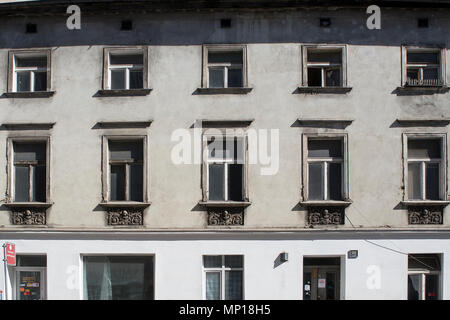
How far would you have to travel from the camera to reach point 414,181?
614 inches

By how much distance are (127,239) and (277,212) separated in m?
3.81

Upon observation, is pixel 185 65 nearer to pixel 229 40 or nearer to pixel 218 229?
pixel 229 40

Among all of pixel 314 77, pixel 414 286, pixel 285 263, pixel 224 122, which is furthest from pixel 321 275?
pixel 314 77

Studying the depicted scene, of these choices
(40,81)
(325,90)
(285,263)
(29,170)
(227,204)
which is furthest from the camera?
(40,81)

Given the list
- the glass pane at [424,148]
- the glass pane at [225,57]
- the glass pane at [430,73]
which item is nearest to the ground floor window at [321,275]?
the glass pane at [424,148]

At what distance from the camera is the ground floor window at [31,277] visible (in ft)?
51.5

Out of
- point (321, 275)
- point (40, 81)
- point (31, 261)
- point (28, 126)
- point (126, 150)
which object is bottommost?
point (321, 275)

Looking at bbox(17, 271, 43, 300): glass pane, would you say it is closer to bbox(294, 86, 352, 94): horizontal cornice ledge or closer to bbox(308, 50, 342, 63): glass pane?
bbox(294, 86, 352, 94): horizontal cornice ledge

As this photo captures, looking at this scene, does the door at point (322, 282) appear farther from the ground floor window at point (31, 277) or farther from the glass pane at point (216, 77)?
the ground floor window at point (31, 277)

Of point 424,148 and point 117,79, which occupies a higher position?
point 117,79

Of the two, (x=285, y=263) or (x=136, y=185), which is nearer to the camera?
(x=285, y=263)

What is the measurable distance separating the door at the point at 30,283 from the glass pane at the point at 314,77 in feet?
27.4

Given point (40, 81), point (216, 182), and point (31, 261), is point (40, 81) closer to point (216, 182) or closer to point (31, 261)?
point (31, 261)

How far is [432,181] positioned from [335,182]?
2449 millimetres
